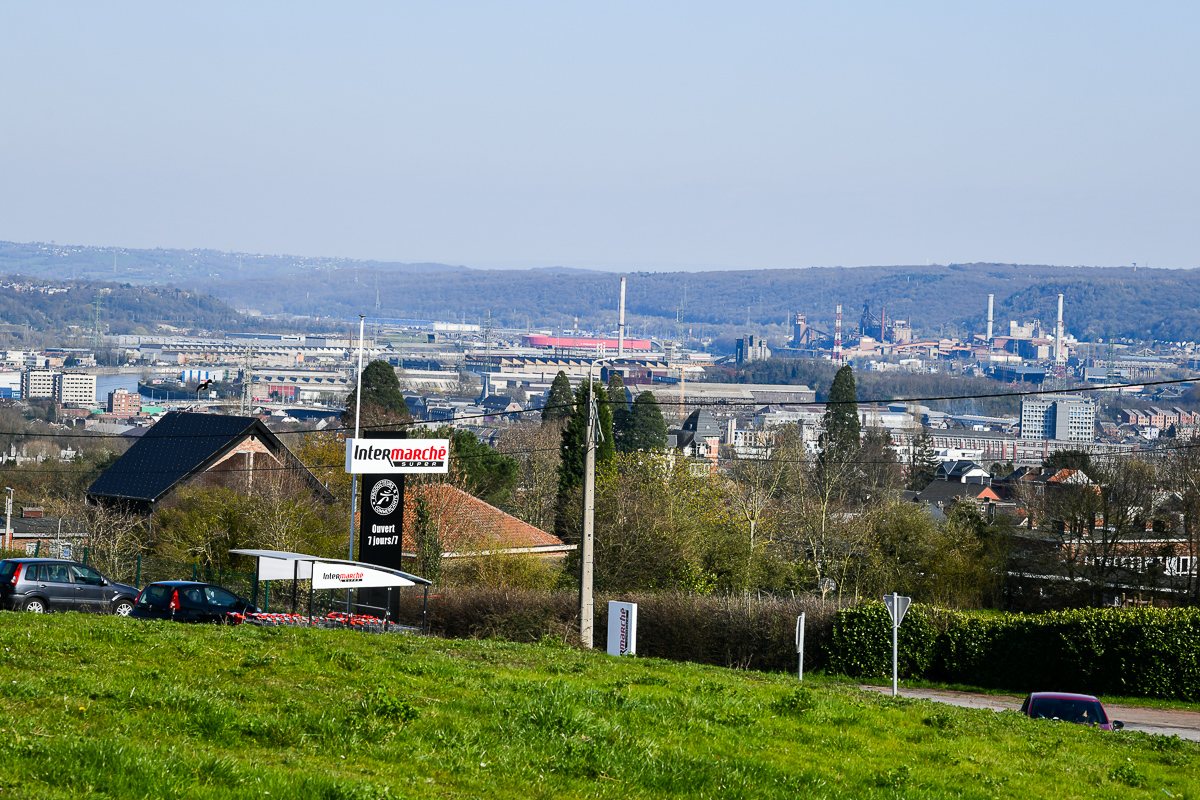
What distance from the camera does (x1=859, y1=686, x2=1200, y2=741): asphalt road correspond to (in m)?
19.8

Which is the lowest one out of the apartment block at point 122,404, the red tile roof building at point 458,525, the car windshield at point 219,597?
the apartment block at point 122,404

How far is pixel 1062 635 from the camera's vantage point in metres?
24.4

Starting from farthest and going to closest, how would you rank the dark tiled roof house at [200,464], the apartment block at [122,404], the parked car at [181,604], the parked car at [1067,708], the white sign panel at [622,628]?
the apartment block at [122,404] < the dark tiled roof house at [200,464] < the parked car at [181,604] < the white sign panel at [622,628] < the parked car at [1067,708]

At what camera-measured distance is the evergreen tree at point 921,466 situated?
91.6m

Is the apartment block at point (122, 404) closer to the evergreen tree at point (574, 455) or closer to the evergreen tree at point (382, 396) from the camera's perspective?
the evergreen tree at point (382, 396)

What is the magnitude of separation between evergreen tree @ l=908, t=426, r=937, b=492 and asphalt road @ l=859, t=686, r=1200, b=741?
6642cm

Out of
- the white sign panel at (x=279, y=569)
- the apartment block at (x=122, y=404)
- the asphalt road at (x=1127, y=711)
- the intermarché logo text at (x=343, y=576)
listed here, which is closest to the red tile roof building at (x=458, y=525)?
the white sign panel at (x=279, y=569)

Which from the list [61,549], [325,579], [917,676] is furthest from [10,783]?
[61,549]

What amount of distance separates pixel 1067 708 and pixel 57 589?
1656 centimetres

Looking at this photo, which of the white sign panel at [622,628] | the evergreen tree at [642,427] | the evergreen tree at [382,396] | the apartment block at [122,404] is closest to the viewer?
the white sign panel at [622,628]

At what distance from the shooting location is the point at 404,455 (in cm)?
2483

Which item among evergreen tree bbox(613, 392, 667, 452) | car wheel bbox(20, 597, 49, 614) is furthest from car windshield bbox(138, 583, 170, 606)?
evergreen tree bbox(613, 392, 667, 452)

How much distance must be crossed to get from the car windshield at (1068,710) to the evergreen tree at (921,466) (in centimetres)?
7430

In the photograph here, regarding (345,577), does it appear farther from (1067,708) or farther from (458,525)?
(458,525)
